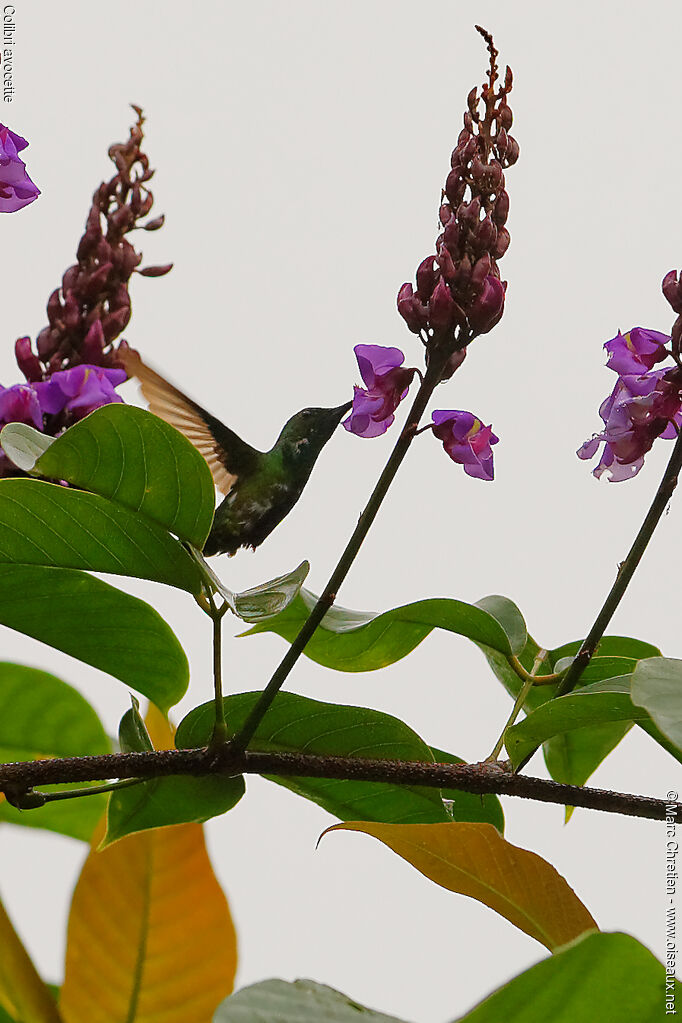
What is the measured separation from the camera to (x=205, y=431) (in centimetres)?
99

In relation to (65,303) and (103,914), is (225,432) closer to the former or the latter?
(65,303)

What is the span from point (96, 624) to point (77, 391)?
201 mm

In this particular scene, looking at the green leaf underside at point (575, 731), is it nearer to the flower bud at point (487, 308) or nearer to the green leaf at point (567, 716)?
the green leaf at point (567, 716)

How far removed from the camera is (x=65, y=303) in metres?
0.83

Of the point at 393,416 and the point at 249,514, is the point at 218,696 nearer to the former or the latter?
the point at 393,416

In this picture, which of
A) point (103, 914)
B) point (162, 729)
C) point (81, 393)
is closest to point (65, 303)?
point (81, 393)

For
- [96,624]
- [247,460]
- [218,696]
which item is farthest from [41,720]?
[247,460]

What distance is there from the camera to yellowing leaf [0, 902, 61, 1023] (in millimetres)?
607

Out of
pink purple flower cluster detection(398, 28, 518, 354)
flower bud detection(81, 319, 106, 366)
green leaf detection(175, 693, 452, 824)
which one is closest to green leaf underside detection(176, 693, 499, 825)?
green leaf detection(175, 693, 452, 824)

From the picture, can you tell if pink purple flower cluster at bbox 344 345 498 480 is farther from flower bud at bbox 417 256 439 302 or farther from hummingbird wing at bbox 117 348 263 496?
hummingbird wing at bbox 117 348 263 496

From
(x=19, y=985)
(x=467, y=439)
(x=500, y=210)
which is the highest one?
(x=500, y=210)

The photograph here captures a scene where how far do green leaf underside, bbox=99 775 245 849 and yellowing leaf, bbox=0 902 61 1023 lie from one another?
0.08m

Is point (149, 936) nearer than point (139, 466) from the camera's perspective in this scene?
No

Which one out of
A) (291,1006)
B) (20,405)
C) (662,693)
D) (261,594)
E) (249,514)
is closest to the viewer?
(291,1006)
